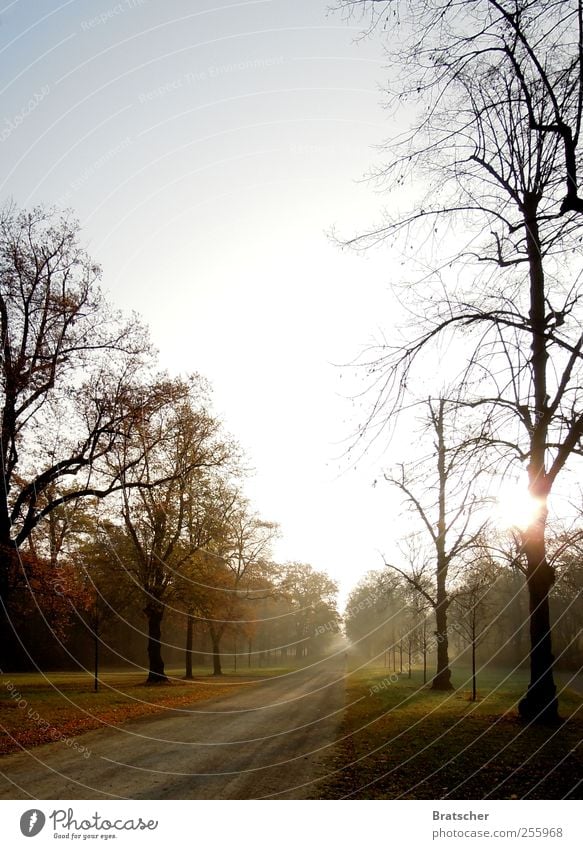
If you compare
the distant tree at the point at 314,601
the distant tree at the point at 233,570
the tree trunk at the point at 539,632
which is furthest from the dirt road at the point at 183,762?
the distant tree at the point at 314,601

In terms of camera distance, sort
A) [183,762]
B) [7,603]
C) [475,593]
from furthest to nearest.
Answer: [475,593], [7,603], [183,762]

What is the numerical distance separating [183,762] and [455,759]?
3.94 m

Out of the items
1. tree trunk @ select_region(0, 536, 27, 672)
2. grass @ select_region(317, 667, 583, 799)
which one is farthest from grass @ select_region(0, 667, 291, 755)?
grass @ select_region(317, 667, 583, 799)

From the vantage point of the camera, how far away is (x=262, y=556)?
42312 mm

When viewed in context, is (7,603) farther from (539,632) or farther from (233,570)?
(233,570)

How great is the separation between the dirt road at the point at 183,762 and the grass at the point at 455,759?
548 millimetres

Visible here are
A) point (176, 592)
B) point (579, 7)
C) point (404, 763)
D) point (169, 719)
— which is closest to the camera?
point (579, 7)

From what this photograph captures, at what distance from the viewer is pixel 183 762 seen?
857 cm

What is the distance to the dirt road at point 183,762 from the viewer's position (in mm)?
6876

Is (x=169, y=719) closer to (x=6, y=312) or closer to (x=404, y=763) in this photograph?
(x=404, y=763)

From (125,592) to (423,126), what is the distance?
2714 centimetres

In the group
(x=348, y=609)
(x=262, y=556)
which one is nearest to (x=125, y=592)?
(x=262, y=556)
